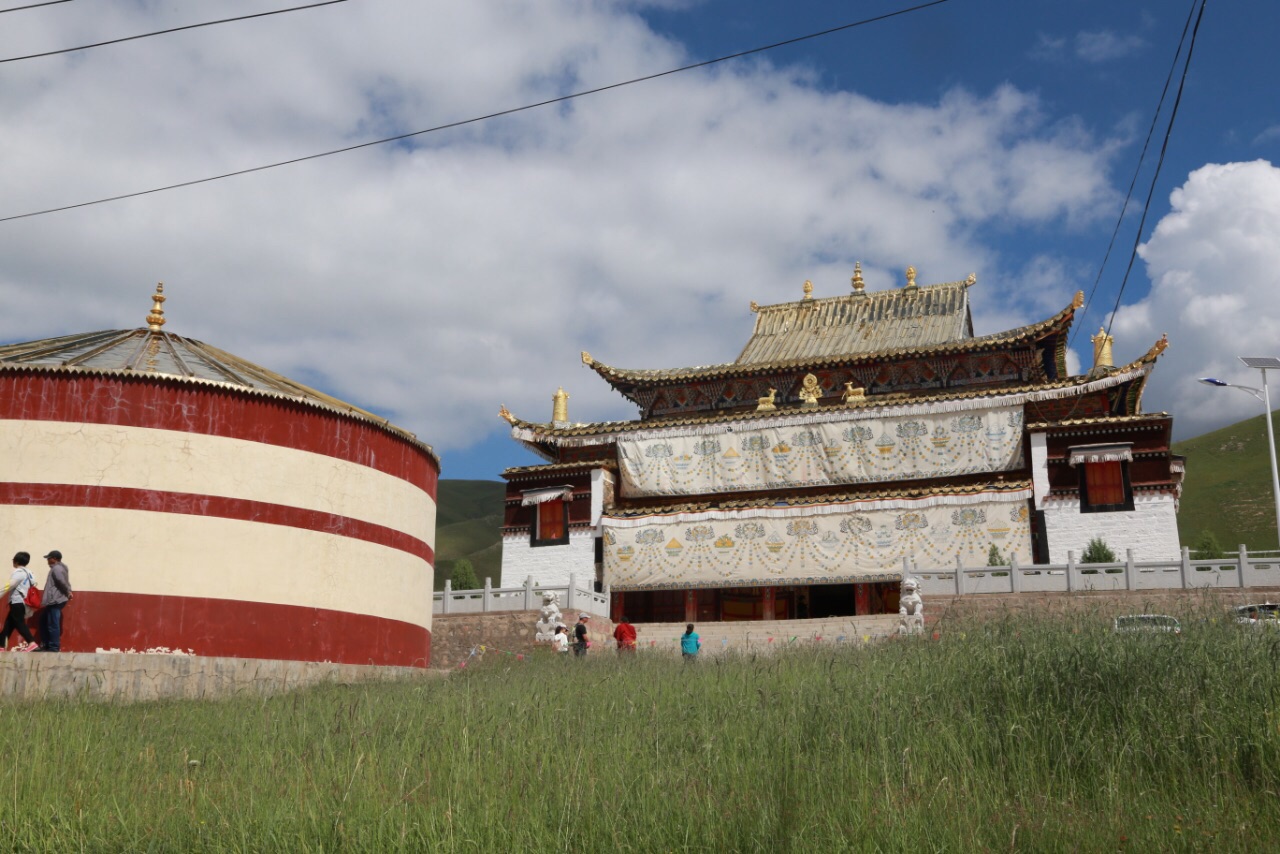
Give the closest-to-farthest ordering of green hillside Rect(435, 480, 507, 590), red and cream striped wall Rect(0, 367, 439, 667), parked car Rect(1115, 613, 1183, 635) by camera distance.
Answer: parked car Rect(1115, 613, 1183, 635)
red and cream striped wall Rect(0, 367, 439, 667)
green hillside Rect(435, 480, 507, 590)

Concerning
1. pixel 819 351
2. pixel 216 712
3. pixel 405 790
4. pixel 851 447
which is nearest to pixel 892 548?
pixel 851 447

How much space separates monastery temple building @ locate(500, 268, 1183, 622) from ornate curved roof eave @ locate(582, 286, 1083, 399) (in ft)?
0.21

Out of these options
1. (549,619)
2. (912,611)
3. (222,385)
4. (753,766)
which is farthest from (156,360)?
(912,611)

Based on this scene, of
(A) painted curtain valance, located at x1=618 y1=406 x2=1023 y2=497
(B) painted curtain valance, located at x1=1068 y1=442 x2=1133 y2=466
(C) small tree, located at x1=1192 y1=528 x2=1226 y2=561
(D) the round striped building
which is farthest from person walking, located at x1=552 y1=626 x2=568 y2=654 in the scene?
(C) small tree, located at x1=1192 y1=528 x2=1226 y2=561

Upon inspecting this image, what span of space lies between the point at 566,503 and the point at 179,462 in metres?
17.8

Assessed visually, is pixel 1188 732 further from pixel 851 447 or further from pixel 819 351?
pixel 819 351

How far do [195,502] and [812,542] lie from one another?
18132 millimetres

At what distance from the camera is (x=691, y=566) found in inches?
1243

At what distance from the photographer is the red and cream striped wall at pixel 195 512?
15.9 meters

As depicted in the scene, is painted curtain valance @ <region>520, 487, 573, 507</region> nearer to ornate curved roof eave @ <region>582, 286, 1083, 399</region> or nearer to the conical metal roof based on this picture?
ornate curved roof eave @ <region>582, 286, 1083, 399</region>

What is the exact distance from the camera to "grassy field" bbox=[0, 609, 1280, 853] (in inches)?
253

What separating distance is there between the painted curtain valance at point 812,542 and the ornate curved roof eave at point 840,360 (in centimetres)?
587

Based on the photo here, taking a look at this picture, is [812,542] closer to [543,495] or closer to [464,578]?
[543,495]

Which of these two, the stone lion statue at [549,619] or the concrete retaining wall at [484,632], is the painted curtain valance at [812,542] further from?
the stone lion statue at [549,619]
